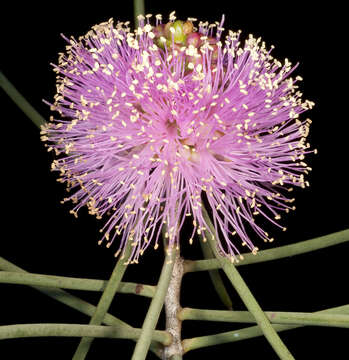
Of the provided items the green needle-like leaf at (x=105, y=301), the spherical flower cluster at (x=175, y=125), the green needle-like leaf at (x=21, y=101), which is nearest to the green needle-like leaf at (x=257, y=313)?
the spherical flower cluster at (x=175, y=125)

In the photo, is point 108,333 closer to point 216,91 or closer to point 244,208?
point 244,208

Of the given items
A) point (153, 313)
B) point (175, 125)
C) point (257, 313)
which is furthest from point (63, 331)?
point (175, 125)

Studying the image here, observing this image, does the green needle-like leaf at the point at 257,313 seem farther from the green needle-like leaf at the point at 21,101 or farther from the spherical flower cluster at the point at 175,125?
the green needle-like leaf at the point at 21,101

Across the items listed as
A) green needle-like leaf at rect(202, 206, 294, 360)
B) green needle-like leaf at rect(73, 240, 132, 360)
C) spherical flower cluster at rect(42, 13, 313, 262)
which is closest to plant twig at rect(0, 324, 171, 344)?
green needle-like leaf at rect(73, 240, 132, 360)

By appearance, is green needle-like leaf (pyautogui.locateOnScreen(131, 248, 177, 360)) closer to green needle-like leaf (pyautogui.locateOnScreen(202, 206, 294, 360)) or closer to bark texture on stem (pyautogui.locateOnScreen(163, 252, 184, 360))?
green needle-like leaf (pyautogui.locateOnScreen(202, 206, 294, 360))

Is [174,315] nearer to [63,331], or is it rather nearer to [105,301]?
[105,301]
